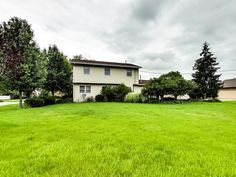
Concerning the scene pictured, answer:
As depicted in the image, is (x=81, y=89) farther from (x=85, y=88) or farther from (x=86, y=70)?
(x=86, y=70)

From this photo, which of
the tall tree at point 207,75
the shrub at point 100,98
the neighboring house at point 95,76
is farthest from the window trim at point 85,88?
the tall tree at point 207,75

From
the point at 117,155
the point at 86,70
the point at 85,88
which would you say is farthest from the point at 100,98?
the point at 117,155

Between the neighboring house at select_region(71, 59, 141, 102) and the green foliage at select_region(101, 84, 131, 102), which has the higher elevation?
the neighboring house at select_region(71, 59, 141, 102)

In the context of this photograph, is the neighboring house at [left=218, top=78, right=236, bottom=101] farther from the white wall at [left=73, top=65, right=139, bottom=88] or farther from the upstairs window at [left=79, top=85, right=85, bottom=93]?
the upstairs window at [left=79, top=85, right=85, bottom=93]

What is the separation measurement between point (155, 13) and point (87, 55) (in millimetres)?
32335

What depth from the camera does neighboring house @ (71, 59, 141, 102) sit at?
21078 mm

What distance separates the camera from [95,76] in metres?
21.9

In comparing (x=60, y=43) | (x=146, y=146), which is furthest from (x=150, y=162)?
(x=60, y=43)

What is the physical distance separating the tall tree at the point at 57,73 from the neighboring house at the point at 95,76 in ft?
9.65

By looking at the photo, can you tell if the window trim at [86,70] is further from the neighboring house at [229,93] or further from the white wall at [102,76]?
the neighboring house at [229,93]

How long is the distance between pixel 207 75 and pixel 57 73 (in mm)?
21961

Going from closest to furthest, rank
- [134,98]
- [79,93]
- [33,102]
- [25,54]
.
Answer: [25,54] → [33,102] → [134,98] → [79,93]

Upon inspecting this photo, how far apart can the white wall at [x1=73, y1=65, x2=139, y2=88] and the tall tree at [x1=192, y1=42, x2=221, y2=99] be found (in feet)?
32.1

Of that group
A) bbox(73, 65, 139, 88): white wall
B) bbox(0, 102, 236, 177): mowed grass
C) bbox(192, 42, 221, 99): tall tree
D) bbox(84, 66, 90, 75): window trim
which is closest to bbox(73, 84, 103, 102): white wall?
bbox(73, 65, 139, 88): white wall
